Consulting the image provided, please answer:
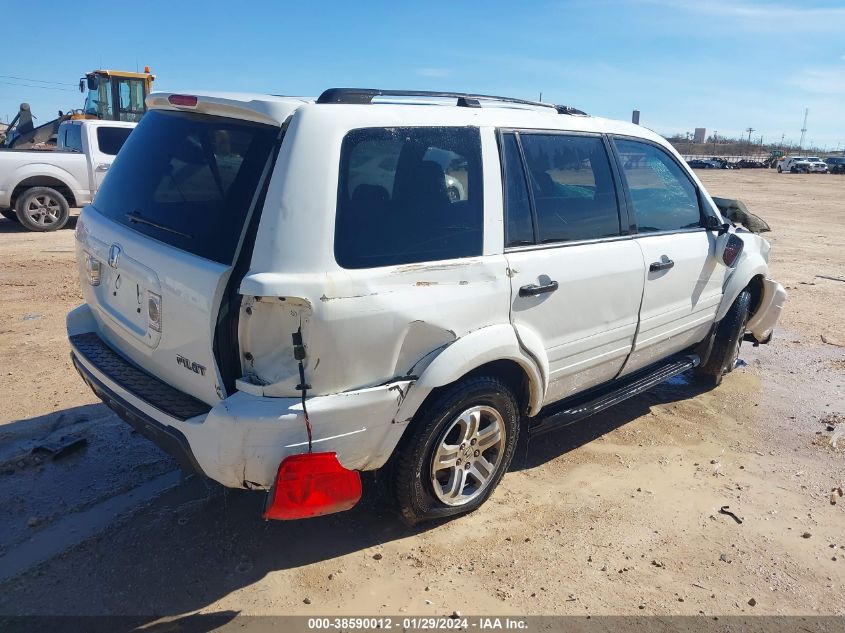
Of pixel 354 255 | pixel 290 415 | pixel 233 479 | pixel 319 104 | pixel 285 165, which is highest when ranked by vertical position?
pixel 319 104

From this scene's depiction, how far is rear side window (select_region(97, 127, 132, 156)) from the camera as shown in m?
12.4

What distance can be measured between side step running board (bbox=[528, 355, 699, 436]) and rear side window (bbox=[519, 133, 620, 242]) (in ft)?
3.13

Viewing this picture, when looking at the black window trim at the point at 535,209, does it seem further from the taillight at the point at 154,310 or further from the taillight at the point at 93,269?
the taillight at the point at 93,269

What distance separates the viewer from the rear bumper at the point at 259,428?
98.5 inches

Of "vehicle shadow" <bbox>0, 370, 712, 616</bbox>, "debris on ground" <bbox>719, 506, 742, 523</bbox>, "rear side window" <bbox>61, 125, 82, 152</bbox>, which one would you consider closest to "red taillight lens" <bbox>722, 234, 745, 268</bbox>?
"debris on ground" <bbox>719, 506, 742, 523</bbox>

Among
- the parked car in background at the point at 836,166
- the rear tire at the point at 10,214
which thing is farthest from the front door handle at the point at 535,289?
the parked car in background at the point at 836,166

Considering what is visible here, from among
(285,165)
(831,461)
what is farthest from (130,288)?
(831,461)

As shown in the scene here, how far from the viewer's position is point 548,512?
11.5 ft

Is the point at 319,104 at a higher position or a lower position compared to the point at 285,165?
higher

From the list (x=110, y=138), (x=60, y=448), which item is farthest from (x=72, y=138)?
(x=60, y=448)

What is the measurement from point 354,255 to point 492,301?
74cm

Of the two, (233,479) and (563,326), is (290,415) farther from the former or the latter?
(563,326)

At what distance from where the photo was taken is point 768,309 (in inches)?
212

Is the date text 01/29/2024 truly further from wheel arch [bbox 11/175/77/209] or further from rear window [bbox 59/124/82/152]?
rear window [bbox 59/124/82/152]
